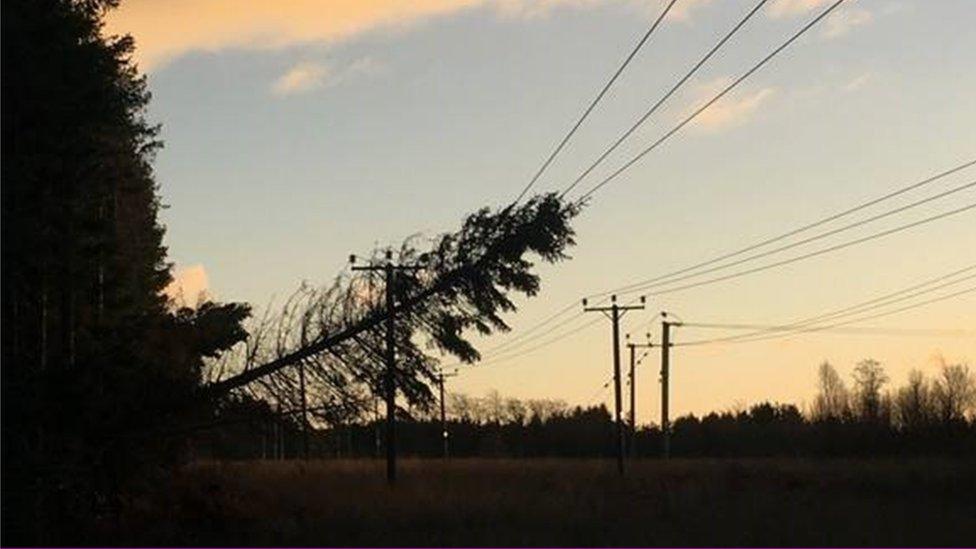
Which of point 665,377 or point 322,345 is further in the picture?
point 665,377

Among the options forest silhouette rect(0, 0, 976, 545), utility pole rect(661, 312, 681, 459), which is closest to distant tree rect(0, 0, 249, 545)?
forest silhouette rect(0, 0, 976, 545)

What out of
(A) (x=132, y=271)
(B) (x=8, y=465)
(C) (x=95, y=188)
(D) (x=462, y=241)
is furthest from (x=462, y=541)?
(A) (x=132, y=271)

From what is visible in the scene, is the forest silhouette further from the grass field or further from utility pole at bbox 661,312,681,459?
Answer: utility pole at bbox 661,312,681,459

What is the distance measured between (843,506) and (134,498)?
15472 millimetres

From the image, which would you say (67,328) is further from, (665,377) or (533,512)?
(665,377)

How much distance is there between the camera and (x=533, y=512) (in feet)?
109

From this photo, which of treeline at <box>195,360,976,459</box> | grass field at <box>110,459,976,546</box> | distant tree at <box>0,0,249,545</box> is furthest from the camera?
treeline at <box>195,360,976,459</box>

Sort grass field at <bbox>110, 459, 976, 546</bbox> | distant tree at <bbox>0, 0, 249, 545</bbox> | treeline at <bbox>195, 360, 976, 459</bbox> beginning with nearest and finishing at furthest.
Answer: distant tree at <bbox>0, 0, 249, 545</bbox>, grass field at <bbox>110, 459, 976, 546</bbox>, treeline at <bbox>195, 360, 976, 459</bbox>

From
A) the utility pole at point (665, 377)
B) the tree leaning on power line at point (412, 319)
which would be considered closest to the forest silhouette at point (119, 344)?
the tree leaning on power line at point (412, 319)

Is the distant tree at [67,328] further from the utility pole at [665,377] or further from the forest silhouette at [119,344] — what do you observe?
the utility pole at [665,377]

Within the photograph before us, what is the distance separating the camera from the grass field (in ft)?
88.3

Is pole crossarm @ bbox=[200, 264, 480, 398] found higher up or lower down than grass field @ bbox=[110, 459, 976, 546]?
higher up

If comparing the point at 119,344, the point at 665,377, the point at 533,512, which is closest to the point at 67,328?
Result: the point at 119,344

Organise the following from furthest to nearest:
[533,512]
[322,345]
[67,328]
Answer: [533,512], [67,328], [322,345]
